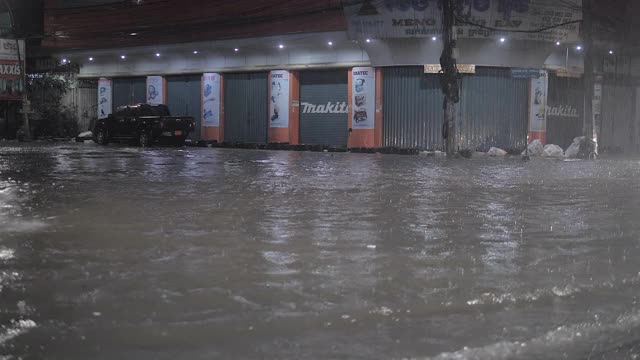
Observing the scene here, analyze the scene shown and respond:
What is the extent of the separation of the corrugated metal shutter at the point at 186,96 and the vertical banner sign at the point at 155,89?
366 mm

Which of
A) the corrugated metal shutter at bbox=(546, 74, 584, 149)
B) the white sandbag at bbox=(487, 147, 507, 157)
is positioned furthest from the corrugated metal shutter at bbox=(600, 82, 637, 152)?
the white sandbag at bbox=(487, 147, 507, 157)

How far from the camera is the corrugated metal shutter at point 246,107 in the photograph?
33219 millimetres

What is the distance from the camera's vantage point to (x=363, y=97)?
29750mm

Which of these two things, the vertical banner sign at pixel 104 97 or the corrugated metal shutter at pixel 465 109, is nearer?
the corrugated metal shutter at pixel 465 109

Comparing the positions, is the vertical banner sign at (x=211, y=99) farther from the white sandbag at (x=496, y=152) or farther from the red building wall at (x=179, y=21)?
the white sandbag at (x=496, y=152)

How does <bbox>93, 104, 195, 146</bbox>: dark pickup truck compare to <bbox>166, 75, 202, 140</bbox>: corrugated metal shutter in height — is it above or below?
below

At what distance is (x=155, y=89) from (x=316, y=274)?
106ft

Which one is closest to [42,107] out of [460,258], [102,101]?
[102,101]

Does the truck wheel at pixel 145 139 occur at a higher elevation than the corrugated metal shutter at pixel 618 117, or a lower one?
lower

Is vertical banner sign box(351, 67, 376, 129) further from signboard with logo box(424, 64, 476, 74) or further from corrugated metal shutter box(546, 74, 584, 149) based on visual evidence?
corrugated metal shutter box(546, 74, 584, 149)

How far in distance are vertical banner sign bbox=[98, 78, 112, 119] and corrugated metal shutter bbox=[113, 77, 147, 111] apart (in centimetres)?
36

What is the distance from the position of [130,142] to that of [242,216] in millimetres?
25251

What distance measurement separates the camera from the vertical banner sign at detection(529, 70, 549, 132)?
29.2 metres

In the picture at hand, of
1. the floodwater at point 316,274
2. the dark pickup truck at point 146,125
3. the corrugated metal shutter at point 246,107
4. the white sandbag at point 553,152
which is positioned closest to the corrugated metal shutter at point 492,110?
the white sandbag at point 553,152
